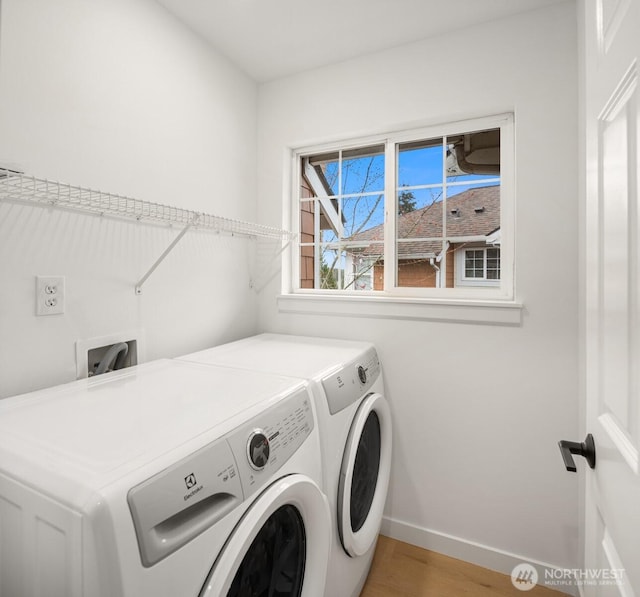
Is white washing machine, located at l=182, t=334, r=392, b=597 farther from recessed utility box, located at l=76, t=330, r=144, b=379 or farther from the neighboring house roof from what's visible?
the neighboring house roof

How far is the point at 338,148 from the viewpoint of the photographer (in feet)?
7.11

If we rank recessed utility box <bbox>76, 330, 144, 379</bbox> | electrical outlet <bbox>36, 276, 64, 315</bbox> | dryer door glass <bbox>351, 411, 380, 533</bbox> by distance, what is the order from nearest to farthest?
1. electrical outlet <bbox>36, 276, 64, 315</bbox>
2. recessed utility box <bbox>76, 330, 144, 379</bbox>
3. dryer door glass <bbox>351, 411, 380, 533</bbox>

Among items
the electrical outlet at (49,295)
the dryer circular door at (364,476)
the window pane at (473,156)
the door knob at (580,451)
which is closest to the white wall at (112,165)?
the electrical outlet at (49,295)

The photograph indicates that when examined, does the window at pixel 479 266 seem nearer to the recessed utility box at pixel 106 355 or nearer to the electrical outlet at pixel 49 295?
the recessed utility box at pixel 106 355

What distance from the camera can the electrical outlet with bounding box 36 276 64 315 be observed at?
120 centimetres

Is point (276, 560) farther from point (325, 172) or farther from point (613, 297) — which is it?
point (325, 172)

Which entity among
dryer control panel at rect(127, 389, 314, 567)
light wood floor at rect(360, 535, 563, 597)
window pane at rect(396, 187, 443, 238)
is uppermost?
window pane at rect(396, 187, 443, 238)

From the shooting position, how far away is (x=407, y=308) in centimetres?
187

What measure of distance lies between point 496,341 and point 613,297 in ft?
3.50

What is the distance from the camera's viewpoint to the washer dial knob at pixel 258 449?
85cm

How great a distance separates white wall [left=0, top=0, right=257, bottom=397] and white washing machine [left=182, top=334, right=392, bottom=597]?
36 cm

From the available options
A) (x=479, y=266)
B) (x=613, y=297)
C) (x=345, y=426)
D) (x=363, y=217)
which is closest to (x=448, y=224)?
(x=479, y=266)

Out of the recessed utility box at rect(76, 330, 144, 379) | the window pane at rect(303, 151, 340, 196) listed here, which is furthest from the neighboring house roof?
the recessed utility box at rect(76, 330, 144, 379)

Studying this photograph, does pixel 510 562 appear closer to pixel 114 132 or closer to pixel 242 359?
pixel 242 359
